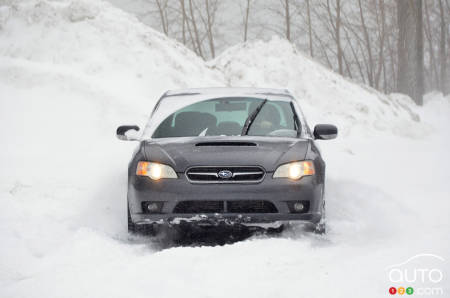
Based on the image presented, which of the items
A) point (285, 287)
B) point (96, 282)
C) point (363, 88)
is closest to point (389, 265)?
point (285, 287)

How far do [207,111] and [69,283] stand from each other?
3.19 m

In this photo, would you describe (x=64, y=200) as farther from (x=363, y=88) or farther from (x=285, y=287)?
(x=363, y=88)

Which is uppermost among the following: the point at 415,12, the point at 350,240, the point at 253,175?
the point at 415,12

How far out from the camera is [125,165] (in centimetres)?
924

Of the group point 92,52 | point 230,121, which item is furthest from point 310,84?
point 230,121

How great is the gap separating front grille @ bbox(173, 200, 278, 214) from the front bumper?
0.04 metres

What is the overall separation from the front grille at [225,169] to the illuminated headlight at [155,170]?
16 cm

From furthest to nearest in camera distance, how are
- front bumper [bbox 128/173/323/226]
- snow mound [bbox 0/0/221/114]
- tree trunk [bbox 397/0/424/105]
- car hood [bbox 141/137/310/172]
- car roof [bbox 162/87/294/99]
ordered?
tree trunk [bbox 397/0/424/105] → snow mound [bbox 0/0/221/114] → car roof [bbox 162/87/294/99] → car hood [bbox 141/137/310/172] → front bumper [bbox 128/173/323/226]

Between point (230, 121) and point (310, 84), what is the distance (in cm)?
1099

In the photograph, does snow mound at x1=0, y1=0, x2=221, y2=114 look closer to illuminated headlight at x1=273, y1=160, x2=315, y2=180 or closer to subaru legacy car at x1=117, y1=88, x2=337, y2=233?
subaru legacy car at x1=117, y1=88, x2=337, y2=233

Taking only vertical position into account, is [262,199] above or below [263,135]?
below

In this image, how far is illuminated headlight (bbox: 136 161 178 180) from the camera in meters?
5.53

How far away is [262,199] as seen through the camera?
5.41 m

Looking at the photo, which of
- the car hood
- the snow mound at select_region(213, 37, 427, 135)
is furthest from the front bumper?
the snow mound at select_region(213, 37, 427, 135)
